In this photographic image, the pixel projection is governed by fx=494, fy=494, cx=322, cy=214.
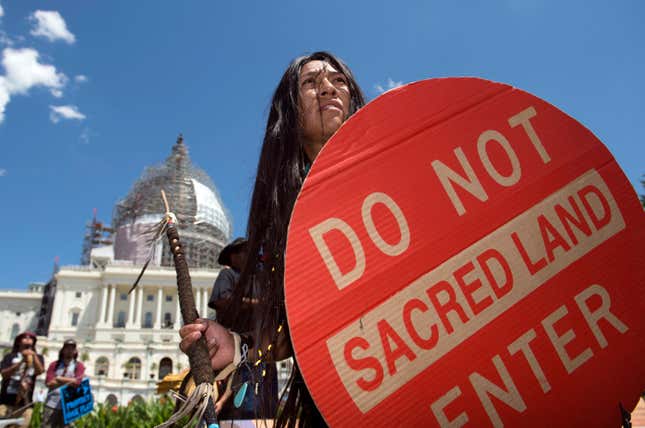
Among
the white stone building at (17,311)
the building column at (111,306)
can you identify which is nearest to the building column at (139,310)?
the building column at (111,306)

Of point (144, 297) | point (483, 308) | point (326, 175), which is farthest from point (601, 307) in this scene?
point (144, 297)

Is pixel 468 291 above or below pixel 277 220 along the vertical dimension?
below

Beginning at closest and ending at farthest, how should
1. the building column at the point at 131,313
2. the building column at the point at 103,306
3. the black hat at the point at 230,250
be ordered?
the black hat at the point at 230,250, the building column at the point at 103,306, the building column at the point at 131,313

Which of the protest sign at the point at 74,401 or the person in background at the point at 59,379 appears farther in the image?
the person in background at the point at 59,379

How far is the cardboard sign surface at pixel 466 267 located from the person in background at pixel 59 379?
18.8 ft

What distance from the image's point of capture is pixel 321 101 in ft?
4.59

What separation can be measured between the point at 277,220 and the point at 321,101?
39cm

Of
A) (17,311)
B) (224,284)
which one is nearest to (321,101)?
(224,284)

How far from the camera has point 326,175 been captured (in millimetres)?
1094

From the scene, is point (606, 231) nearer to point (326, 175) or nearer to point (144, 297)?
point (326, 175)

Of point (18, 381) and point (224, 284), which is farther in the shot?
point (18, 381)

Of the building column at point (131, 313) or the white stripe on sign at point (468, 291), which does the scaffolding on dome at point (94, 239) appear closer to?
the building column at point (131, 313)

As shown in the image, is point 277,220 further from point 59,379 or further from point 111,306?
point 111,306

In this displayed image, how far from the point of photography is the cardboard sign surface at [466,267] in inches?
40.2
